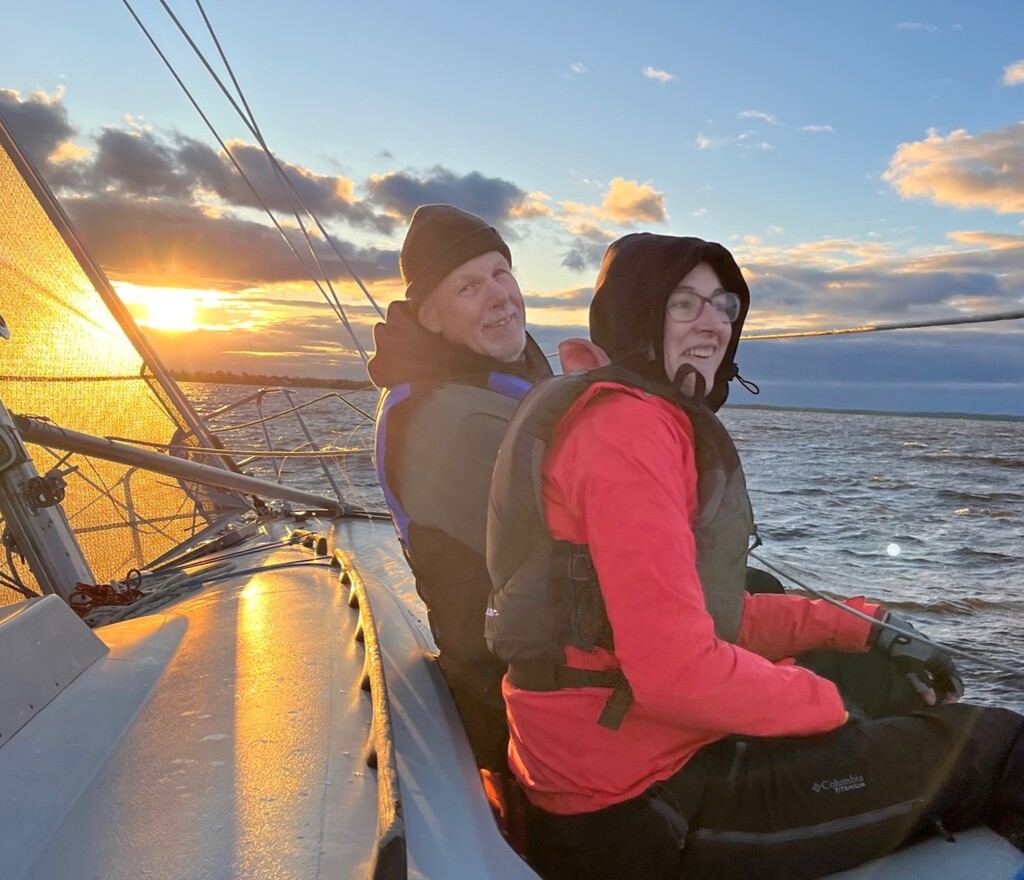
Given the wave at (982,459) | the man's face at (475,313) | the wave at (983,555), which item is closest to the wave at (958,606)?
the wave at (983,555)

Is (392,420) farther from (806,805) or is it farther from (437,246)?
(806,805)

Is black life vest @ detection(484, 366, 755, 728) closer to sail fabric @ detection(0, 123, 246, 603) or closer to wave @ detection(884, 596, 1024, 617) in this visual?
sail fabric @ detection(0, 123, 246, 603)

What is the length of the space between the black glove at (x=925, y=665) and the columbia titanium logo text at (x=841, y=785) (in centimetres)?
39

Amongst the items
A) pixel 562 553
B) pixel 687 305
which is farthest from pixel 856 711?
pixel 687 305

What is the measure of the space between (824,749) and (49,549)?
283 centimetres

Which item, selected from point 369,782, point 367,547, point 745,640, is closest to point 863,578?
point 367,547

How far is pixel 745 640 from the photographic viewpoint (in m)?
1.91

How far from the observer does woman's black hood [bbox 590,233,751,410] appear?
4.54 ft

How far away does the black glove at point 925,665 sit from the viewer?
167cm

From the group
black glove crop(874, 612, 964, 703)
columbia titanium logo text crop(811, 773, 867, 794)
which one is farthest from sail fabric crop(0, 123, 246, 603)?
black glove crop(874, 612, 964, 703)

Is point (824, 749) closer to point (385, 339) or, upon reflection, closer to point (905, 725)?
point (905, 725)

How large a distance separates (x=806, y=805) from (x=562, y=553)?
606mm

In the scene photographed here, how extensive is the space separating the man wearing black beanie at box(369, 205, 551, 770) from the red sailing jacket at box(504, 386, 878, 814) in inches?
16.9

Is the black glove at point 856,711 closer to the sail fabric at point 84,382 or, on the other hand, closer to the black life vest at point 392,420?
the black life vest at point 392,420
